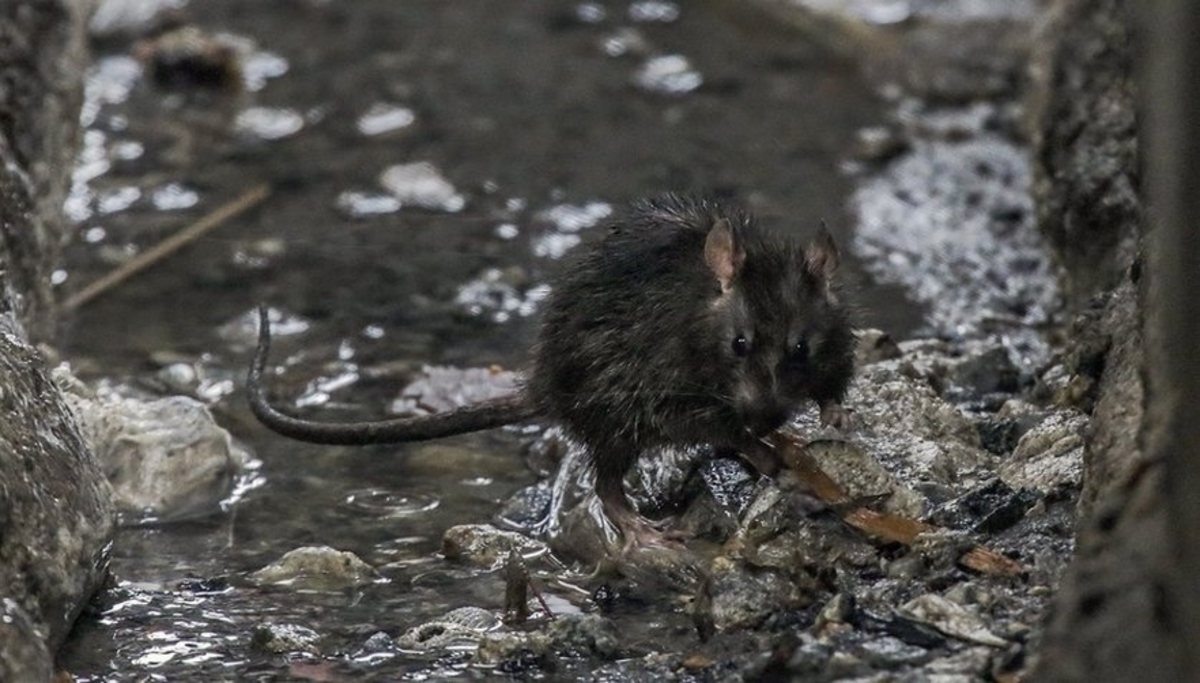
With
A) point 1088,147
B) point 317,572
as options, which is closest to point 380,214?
point 1088,147

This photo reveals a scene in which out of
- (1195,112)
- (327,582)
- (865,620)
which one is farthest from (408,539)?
(1195,112)

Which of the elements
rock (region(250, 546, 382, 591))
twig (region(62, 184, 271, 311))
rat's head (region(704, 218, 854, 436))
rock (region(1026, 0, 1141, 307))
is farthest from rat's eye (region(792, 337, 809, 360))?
twig (region(62, 184, 271, 311))

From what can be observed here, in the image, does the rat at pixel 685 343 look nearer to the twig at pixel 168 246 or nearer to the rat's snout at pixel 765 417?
the rat's snout at pixel 765 417

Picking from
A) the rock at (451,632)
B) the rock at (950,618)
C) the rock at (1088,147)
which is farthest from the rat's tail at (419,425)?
the rock at (1088,147)

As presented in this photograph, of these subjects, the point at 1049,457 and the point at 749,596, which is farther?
the point at 1049,457

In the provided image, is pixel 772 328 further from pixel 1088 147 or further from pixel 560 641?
pixel 1088 147

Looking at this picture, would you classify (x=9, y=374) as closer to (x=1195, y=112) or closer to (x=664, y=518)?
(x=664, y=518)

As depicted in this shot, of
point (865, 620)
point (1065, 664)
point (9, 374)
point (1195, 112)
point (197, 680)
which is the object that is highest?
point (1195, 112)
